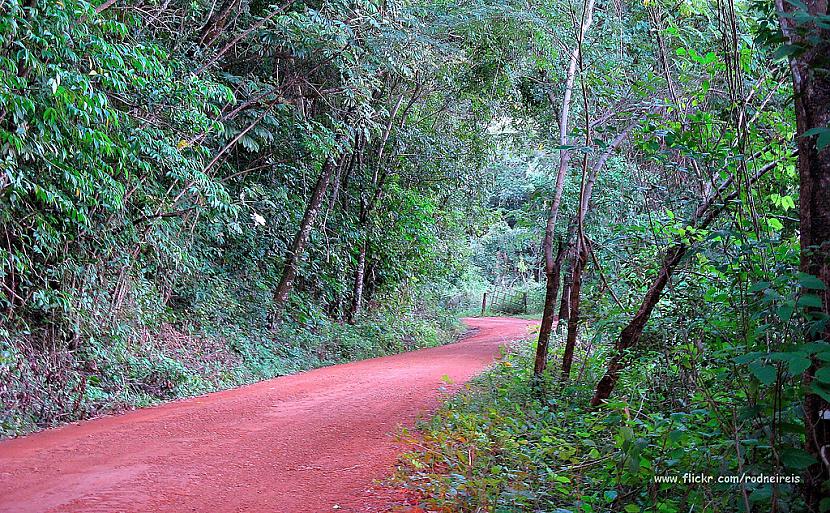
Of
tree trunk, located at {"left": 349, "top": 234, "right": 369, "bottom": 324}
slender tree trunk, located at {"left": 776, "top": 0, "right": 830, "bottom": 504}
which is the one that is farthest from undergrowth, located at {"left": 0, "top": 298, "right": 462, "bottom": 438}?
slender tree trunk, located at {"left": 776, "top": 0, "right": 830, "bottom": 504}

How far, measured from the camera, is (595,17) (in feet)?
34.8

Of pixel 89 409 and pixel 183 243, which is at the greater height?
pixel 183 243

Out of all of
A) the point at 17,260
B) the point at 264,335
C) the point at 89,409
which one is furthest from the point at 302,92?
the point at 89,409

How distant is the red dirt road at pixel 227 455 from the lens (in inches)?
188

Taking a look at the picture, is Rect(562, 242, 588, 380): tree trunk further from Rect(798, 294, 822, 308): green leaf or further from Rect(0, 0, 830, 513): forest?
Rect(798, 294, 822, 308): green leaf

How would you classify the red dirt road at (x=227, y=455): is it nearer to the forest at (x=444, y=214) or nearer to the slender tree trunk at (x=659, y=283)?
the forest at (x=444, y=214)

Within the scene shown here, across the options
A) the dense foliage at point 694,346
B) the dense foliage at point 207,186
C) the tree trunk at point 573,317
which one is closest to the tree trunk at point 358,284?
the dense foliage at point 207,186

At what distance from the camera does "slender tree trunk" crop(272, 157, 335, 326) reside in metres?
14.6

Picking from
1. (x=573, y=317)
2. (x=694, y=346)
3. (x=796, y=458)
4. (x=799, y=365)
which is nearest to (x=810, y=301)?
(x=799, y=365)

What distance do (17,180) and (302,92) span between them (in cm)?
670

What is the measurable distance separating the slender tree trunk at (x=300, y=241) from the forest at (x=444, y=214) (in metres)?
0.07

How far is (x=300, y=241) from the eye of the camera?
48.3 ft

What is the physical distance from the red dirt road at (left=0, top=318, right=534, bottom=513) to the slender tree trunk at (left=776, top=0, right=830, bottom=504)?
9.92 feet

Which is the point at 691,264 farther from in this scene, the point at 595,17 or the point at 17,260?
the point at 17,260
